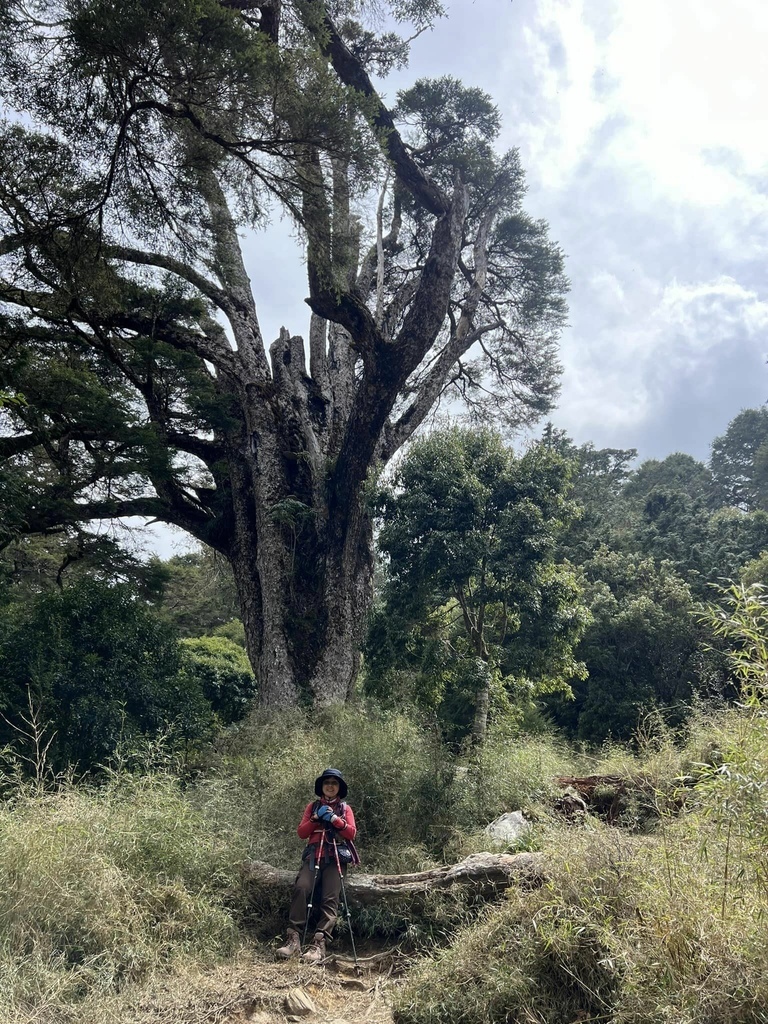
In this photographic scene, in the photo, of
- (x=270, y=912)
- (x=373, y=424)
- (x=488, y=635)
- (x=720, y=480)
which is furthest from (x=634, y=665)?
(x=720, y=480)

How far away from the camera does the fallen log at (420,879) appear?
4562mm

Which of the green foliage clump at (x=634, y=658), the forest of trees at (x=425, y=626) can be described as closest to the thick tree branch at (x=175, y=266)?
A: the forest of trees at (x=425, y=626)

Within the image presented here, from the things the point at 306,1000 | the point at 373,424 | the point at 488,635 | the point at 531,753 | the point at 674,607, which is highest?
the point at 373,424

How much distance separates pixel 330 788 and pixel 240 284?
26.5 feet

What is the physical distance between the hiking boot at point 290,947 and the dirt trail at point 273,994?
0.18 ft

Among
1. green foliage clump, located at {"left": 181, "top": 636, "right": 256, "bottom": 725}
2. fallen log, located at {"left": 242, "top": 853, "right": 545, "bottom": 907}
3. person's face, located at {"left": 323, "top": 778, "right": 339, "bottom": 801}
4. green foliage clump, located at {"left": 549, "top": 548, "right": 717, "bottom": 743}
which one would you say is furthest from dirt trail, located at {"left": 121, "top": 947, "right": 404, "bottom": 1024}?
green foliage clump, located at {"left": 549, "top": 548, "right": 717, "bottom": 743}

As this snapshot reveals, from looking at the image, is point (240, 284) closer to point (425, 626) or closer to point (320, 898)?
point (425, 626)

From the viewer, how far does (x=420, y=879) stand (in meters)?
4.95

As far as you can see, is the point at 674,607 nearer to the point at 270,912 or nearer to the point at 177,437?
the point at 177,437

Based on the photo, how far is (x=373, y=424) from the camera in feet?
33.9

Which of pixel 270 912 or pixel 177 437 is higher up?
pixel 177 437

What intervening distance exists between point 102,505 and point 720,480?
37.5m

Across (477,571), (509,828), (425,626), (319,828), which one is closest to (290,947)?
(319,828)

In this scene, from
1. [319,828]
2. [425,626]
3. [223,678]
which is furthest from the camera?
Answer: [223,678]
